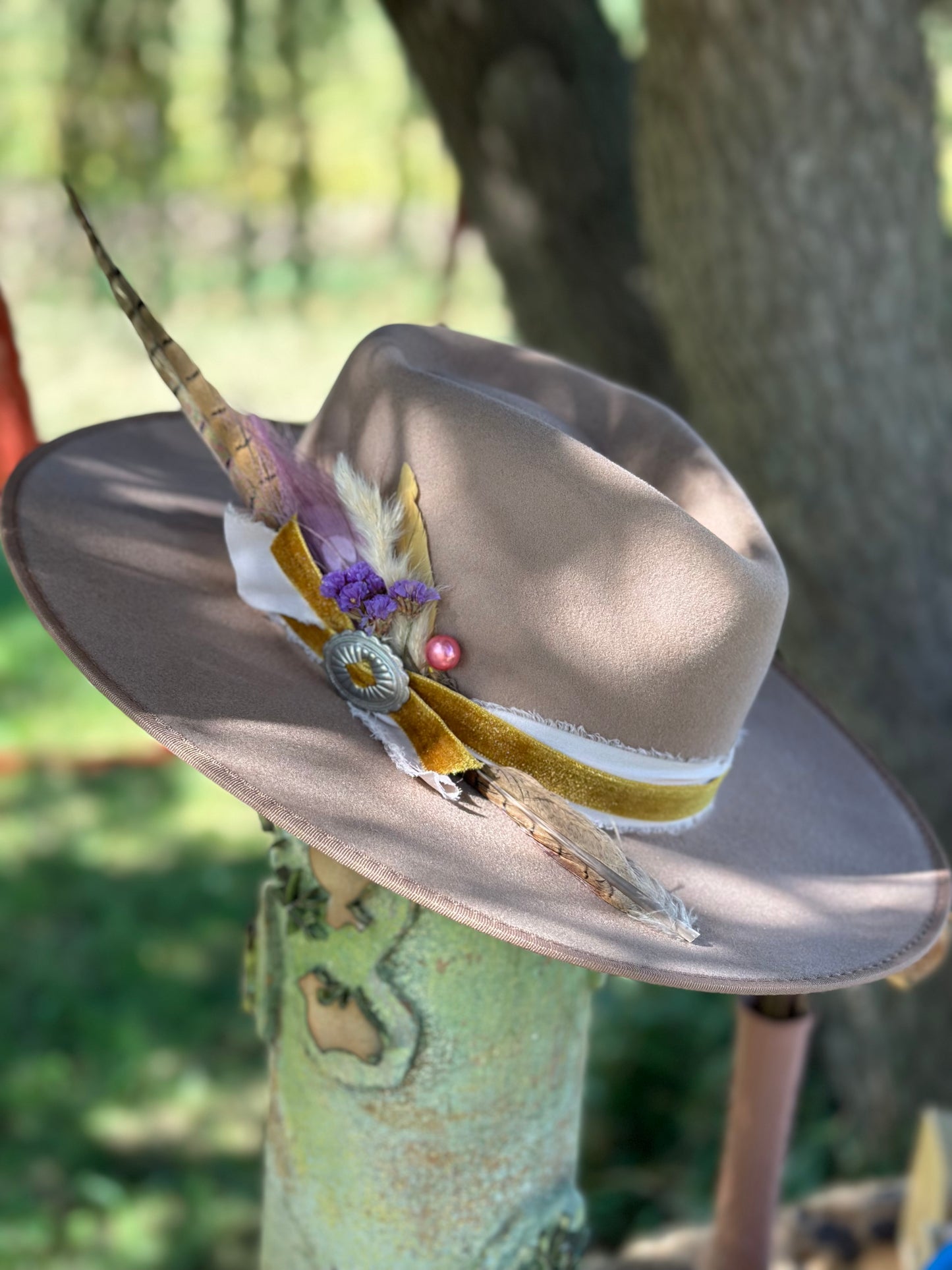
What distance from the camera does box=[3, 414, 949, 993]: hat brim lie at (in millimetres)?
1151

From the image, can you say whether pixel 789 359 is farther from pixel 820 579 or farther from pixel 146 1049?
pixel 146 1049

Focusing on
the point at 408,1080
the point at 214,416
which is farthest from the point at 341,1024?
the point at 214,416

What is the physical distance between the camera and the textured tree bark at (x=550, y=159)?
3.13 m

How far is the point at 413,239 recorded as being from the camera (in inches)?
343

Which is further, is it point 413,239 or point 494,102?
point 413,239

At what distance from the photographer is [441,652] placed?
4.23 ft

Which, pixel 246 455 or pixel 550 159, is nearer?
Answer: pixel 246 455

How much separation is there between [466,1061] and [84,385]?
5.60 metres

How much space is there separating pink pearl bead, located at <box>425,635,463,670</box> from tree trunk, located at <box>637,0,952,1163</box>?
1.65 meters

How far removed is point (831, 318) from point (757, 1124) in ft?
5.31

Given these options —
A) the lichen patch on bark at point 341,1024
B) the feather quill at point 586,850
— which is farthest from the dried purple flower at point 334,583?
the lichen patch on bark at point 341,1024

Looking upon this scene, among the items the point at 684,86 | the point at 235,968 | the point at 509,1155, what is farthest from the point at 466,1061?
the point at 235,968

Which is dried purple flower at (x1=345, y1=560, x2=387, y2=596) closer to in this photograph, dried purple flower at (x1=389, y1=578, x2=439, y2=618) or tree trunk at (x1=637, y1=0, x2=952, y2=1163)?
dried purple flower at (x1=389, y1=578, x2=439, y2=618)

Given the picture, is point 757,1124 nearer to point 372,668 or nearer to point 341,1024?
point 341,1024
